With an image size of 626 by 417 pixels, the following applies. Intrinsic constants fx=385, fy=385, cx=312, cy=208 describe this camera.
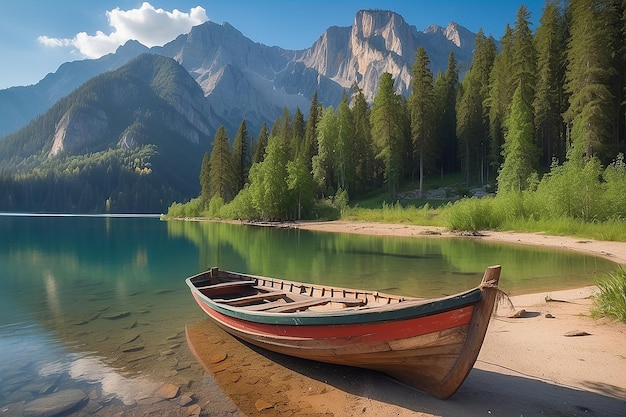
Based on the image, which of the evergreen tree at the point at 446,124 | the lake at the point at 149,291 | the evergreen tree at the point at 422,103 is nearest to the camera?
the lake at the point at 149,291

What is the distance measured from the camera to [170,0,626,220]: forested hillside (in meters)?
35.2

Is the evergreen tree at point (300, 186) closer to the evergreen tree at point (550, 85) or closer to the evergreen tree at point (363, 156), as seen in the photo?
the evergreen tree at point (363, 156)

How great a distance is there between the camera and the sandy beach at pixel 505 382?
5.64m

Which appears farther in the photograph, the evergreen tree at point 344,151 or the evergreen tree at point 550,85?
the evergreen tree at point 344,151

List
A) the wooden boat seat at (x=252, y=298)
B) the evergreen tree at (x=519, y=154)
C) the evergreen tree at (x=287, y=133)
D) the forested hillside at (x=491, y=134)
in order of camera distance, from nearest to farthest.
Result: the wooden boat seat at (x=252, y=298) → the forested hillside at (x=491, y=134) → the evergreen tree at (x=519, y=154) → the evergreen tree at (x=287, y=133)

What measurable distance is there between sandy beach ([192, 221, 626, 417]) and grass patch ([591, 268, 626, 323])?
0.24 m

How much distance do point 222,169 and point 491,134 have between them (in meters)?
48.9

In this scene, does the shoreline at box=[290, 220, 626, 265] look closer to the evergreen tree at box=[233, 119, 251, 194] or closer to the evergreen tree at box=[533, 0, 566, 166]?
the evergreen tree at box=[533, 0, 566, 166]

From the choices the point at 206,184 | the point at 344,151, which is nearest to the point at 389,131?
the point at 344,151

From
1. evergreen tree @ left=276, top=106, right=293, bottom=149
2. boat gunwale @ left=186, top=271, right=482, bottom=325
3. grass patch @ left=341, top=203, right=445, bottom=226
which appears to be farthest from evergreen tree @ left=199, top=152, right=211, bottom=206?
boat gunwale @ left=186, top=271, right=482, bottom=325

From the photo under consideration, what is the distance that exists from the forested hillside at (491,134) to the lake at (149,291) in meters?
14.1

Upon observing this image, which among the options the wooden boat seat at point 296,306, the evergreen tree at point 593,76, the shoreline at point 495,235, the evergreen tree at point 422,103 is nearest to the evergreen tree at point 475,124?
the evergreen tree at point 422,103

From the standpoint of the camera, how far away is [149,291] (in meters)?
15.8

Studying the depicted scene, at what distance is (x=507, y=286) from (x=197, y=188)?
19495 centimetres
